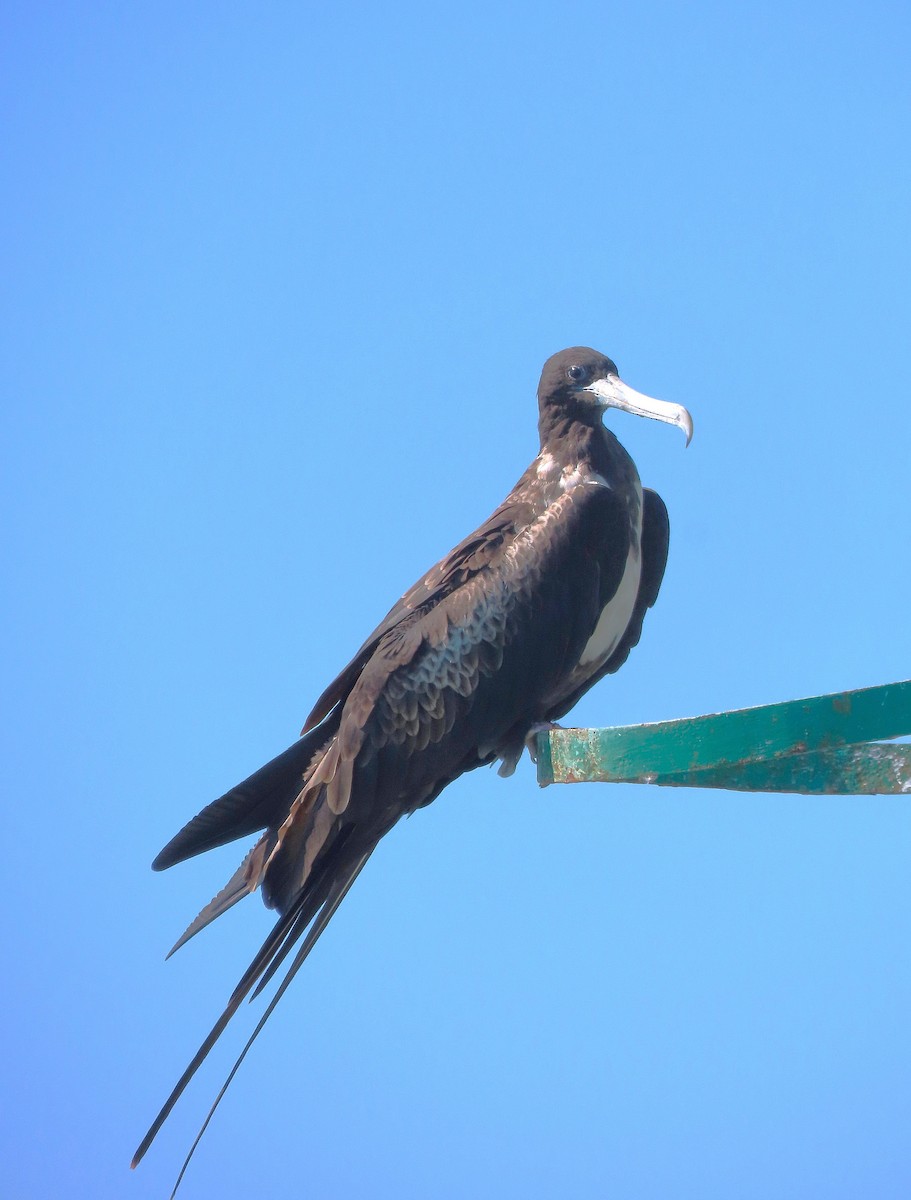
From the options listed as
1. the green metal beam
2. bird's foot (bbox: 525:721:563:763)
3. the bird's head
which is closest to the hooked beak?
the bird's head

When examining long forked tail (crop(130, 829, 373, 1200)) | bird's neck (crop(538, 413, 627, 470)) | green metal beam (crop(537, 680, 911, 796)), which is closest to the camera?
green metal beam (crop(537, 680, 911, 796))

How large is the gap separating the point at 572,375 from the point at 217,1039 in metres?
2.94

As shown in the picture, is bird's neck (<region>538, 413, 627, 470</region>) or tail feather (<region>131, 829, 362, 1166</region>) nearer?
tail feather (<region>131, 829, 362, 1166</region>)

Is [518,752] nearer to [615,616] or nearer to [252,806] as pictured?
[615,616]

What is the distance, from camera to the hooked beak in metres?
5.68

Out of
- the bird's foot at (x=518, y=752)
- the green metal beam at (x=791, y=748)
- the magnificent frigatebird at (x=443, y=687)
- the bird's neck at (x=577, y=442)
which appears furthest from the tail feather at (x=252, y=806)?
the green metal beam at (x=791, y=748)

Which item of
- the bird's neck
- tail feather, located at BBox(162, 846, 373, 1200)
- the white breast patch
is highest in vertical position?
the bird's neck

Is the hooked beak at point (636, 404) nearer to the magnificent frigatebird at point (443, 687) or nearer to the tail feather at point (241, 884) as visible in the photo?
the magnificent frigatebird at point (443, 687)

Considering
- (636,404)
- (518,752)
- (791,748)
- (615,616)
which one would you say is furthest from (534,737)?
(791,748)

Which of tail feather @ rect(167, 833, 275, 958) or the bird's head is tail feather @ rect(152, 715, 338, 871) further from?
the bird's head

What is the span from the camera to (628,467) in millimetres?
6090

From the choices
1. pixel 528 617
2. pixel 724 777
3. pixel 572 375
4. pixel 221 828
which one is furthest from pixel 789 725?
pixel 572 375

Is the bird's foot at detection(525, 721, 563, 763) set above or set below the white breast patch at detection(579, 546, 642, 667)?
below

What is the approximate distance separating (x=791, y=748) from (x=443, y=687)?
2.31 metres
